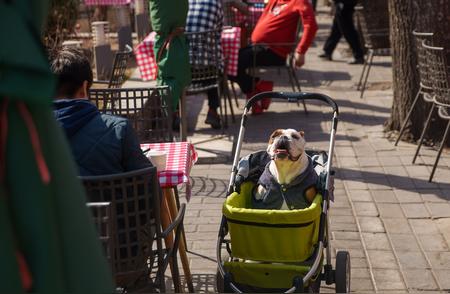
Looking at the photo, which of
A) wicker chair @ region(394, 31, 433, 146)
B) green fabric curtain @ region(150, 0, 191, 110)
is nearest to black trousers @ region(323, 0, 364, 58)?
wicker chair @ region(394, 31, 433, 146)

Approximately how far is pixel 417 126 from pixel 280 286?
4486 millimetres

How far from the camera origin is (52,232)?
79.9 inches

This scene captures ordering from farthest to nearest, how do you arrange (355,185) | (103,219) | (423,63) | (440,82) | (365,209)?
(423,63), (355,185), (440,82), (365,209), (103,219)

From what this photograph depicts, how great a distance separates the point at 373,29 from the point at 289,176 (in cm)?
703

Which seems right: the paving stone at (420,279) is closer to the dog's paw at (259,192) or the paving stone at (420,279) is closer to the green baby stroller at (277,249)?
the green baby stroller at (277,249)

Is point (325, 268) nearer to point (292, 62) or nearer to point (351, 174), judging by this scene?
point (351, 174)

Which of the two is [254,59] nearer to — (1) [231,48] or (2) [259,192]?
(1) [231,48]

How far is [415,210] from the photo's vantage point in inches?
261

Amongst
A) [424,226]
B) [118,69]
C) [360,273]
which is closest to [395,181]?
[424,226]

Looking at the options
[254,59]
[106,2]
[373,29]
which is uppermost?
[106,2]

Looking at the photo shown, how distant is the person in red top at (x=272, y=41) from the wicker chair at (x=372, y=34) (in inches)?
62.1

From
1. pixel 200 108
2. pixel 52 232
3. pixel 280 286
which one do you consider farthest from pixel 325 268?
pixel 200 108

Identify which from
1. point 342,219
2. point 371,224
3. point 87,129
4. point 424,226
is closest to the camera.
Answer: point 87,129

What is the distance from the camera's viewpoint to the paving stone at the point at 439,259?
5.50 m
